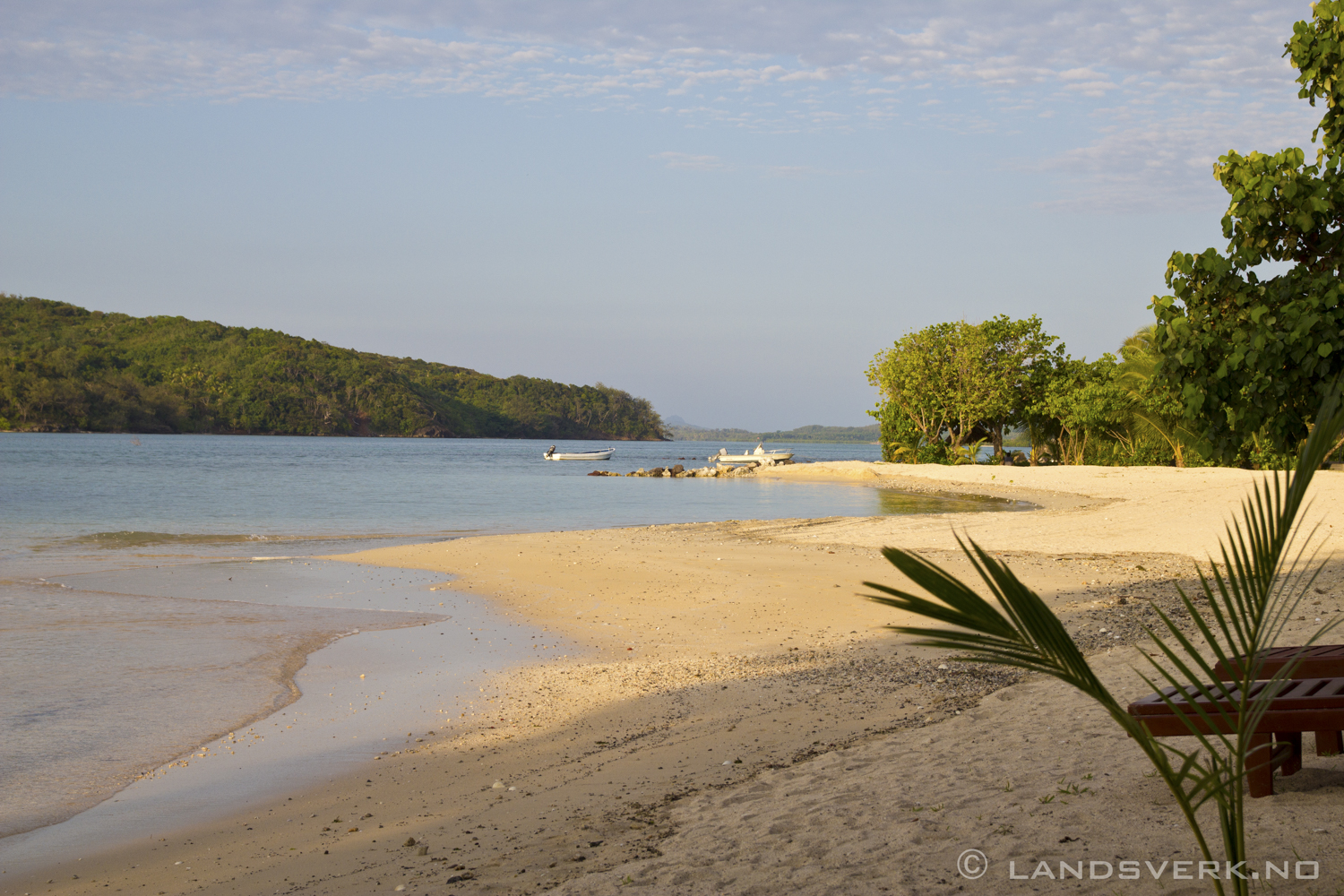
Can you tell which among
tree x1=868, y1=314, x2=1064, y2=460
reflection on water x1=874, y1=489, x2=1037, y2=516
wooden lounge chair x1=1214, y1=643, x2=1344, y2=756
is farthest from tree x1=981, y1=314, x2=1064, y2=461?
wooden lounge chair x1=1214, y1=643, x2=1344, y2=756

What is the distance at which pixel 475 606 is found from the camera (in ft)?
39.3

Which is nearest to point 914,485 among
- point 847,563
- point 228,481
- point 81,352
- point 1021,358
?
point 1021,358

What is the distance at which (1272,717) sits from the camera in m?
3.42

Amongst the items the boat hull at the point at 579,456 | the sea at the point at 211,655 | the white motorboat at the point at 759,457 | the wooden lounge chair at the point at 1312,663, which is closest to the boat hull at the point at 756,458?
the white motorboat at the point at 759,457

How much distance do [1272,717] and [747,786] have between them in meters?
2.45

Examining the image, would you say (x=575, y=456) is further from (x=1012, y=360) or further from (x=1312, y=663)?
(x=1312, y=663)

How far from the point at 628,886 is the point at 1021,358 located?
1760 inches

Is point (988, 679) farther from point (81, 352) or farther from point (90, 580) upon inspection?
point (81, 352)

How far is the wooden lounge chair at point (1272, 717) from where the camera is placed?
3.35 m

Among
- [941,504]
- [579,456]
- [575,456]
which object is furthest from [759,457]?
[941,504]

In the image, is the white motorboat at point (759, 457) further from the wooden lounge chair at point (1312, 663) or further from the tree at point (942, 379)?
the wooden lounge chair at point (1312, 663)

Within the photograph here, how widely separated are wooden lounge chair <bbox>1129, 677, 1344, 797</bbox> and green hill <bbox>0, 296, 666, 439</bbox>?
376 ft

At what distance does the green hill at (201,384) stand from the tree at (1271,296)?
11230 centimetres


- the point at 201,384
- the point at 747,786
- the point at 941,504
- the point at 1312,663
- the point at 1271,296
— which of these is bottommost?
the point at 747,786
